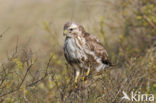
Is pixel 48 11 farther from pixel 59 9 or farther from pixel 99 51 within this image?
pixel 99 51

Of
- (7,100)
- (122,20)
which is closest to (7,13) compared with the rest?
(122,20)

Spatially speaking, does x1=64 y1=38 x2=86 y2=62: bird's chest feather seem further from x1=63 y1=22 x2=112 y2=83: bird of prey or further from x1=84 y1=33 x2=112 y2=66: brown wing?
x1=84 y1=33 x2=112 y2=66: brown wing

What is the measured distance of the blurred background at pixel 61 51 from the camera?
164 inches

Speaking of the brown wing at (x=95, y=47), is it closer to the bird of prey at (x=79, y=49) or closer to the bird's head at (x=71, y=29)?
the bird of prey at (x=79, y=49)

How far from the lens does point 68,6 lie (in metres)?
13.8

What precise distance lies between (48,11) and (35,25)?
129 centimetres

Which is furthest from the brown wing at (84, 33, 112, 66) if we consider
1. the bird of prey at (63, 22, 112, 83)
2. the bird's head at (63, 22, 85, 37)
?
the bird's head at (63, 22, 85, 37)

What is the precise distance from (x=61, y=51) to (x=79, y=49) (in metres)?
4.11

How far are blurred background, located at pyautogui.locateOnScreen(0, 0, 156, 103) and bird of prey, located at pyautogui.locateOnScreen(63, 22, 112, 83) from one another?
0.17m

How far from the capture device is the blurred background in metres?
4.16

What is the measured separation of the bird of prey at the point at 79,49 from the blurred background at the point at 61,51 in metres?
0.17

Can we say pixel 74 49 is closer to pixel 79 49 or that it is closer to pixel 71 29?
pixel 79 49

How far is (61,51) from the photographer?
8.62 metres

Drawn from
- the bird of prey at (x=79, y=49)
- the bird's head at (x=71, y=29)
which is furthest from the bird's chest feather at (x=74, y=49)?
the bird's head at (x=71, y=29)
